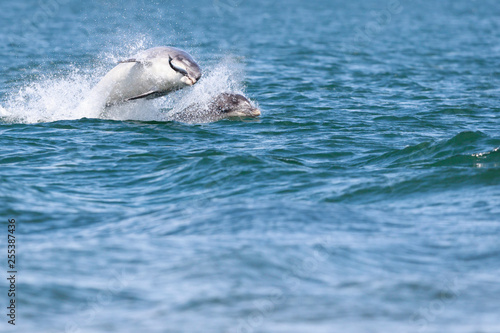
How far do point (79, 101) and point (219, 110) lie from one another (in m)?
3.16

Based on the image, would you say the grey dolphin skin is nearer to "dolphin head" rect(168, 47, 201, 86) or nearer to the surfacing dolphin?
the surfacing dolphin

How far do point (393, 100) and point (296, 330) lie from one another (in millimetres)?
13878

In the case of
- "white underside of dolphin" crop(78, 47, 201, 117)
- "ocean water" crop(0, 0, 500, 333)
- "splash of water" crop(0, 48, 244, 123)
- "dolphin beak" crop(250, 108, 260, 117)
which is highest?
"white underside of dolphin" crop(78, 47, 201, 117)

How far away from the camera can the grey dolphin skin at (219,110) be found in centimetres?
1642

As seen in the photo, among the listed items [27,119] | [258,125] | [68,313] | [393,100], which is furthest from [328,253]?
[393,100]

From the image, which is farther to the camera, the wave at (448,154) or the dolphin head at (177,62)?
the dolphin head at (177,62)

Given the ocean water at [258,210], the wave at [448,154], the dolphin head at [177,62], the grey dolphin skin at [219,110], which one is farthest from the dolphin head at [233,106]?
the wave at [448,154]

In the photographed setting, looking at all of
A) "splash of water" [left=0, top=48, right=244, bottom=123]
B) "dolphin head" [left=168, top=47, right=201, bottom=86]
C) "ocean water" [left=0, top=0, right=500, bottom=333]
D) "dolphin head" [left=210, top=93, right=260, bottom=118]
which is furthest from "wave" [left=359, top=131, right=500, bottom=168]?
"splash of water" [left=0, top=48, right=244, bottom=123]

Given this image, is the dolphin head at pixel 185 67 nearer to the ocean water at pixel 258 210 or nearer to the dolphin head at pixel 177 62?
the dolphin head at pixel 177 62

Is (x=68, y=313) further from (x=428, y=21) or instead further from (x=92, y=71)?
(x=428, y=21)

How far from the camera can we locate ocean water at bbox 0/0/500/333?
745cm

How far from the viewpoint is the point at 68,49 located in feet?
102

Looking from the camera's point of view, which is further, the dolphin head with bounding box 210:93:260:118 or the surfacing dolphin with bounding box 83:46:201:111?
the dolphin head with bounding box 210:93:260:118

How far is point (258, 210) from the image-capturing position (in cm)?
1022
